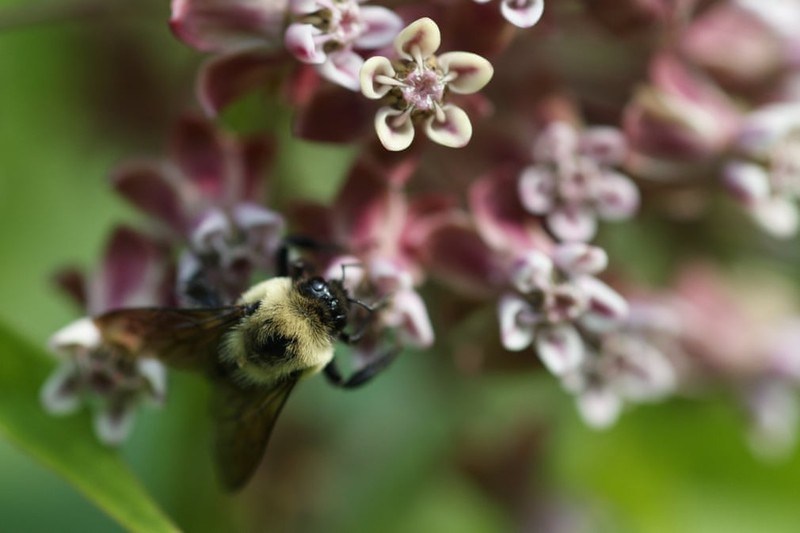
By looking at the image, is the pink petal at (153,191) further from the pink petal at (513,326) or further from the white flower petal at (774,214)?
the white flower petal at (774,214)

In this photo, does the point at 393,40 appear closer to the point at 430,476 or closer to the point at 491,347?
the point at 491,347

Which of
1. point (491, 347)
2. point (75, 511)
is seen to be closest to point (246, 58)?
point (491, 347)

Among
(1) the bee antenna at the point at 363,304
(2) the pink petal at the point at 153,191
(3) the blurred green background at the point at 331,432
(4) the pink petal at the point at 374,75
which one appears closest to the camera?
(4) the pink petal at the point at 374,75

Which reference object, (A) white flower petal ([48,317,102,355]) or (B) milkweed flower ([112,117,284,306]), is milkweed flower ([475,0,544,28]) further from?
(A) white flower petal ([48,317,102,355])

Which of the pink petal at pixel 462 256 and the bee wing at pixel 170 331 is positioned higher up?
the pink petal at pixel 462 256

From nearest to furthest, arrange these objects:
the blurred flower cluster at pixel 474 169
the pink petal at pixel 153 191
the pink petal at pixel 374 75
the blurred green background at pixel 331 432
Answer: the pink petal at pixel 374 75
the blurred flower cluster at pixel 474 169
the pink petal at pixel 153 191
the blurred green background at pixel 331 432

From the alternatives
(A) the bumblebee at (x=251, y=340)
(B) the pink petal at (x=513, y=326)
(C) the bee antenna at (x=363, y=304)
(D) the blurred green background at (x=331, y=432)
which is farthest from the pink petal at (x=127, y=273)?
(B) the pink petal at (x=513, y=326)


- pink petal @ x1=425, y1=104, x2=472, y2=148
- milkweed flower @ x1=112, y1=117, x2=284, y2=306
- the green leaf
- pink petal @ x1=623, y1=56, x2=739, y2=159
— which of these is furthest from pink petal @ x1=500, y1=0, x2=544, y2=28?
the green leaf
